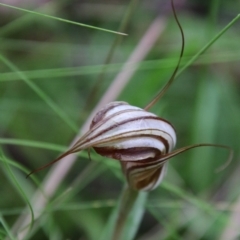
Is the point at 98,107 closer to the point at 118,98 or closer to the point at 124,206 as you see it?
the point at 118,98

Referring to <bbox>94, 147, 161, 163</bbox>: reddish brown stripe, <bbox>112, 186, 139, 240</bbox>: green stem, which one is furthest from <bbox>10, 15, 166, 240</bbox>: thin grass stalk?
<bbox>94, 147, 161, 163</bbox>: reddish brown stripe

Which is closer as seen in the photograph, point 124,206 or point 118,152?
point 118,152

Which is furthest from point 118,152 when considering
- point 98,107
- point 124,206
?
point 98,107

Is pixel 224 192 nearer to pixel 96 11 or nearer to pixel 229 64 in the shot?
pixel 229 64

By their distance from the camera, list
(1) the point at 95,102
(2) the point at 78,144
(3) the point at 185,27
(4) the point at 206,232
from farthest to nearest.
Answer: (3) the point at 185,27 < (1) the point at 95,102 < (4) the point at 206,232 < (2) the point at 78,144

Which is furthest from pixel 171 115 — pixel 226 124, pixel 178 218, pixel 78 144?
pixel 78 144

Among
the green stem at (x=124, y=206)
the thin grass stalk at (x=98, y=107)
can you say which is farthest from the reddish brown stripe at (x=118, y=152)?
the thin grass stalk at (x=98, y=107)
